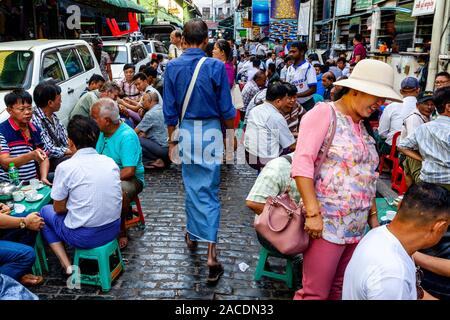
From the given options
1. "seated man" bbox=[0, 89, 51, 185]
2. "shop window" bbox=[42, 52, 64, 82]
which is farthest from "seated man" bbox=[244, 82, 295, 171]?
"shop window" bbox=[42, 52, 64, 82]

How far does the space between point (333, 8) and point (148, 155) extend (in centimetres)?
1258

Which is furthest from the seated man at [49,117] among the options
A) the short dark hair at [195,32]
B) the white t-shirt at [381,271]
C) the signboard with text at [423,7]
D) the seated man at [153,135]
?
the signboard with text at [423,7]

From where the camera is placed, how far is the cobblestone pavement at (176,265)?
3365 mm

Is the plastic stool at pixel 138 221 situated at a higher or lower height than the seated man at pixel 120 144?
lower

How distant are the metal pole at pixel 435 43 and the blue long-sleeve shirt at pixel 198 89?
19.9ft

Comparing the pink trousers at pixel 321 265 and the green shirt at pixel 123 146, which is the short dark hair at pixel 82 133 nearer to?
the green shirt at pixel 123 146

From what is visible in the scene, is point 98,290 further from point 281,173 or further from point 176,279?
point 281,173

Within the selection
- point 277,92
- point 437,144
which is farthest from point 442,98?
point 277,92

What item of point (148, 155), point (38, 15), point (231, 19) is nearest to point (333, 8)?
point (38, 15)

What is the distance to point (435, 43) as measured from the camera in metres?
7.98

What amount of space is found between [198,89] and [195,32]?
52 cm

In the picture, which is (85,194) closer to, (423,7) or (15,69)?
(15,69)

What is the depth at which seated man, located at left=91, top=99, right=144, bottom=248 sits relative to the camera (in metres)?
4.00

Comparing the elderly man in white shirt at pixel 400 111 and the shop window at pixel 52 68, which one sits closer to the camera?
the elderly man in white shirt at pixel 400 111
